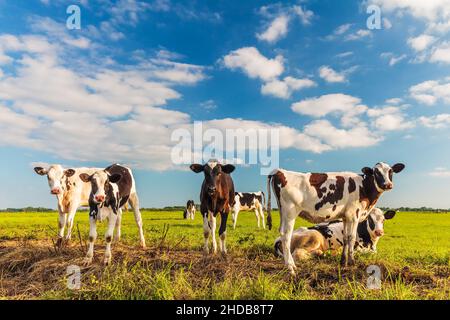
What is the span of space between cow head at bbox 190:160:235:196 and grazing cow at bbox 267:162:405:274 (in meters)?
1.54

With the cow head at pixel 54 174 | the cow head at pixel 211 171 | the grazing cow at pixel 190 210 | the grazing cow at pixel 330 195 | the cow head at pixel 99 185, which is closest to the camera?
the cow head at pixel 99 185

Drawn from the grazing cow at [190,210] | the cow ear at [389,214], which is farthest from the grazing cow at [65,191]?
the grazing cow at [190,210]

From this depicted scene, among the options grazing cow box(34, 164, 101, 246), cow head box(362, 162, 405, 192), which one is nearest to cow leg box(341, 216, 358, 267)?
cow head box(362, 162, 405, 192)

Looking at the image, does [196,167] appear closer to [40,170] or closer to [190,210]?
[40,170]

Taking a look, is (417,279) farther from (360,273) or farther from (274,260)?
(274,260)

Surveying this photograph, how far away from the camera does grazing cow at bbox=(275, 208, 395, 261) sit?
36.7 ft

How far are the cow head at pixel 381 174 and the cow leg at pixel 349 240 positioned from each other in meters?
1.13

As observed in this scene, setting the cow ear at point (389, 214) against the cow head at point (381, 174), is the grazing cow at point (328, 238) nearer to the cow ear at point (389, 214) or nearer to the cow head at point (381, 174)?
the cow ear at point (389, 214)

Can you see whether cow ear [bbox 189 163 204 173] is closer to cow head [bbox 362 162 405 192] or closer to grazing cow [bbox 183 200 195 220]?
cow head [bbox 362 162 405 192]

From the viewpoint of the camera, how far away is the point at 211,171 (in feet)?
34.5

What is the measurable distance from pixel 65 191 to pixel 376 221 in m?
10.9

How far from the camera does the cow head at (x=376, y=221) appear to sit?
1312 cm

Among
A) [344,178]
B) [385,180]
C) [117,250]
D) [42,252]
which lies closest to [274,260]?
[344,178]
